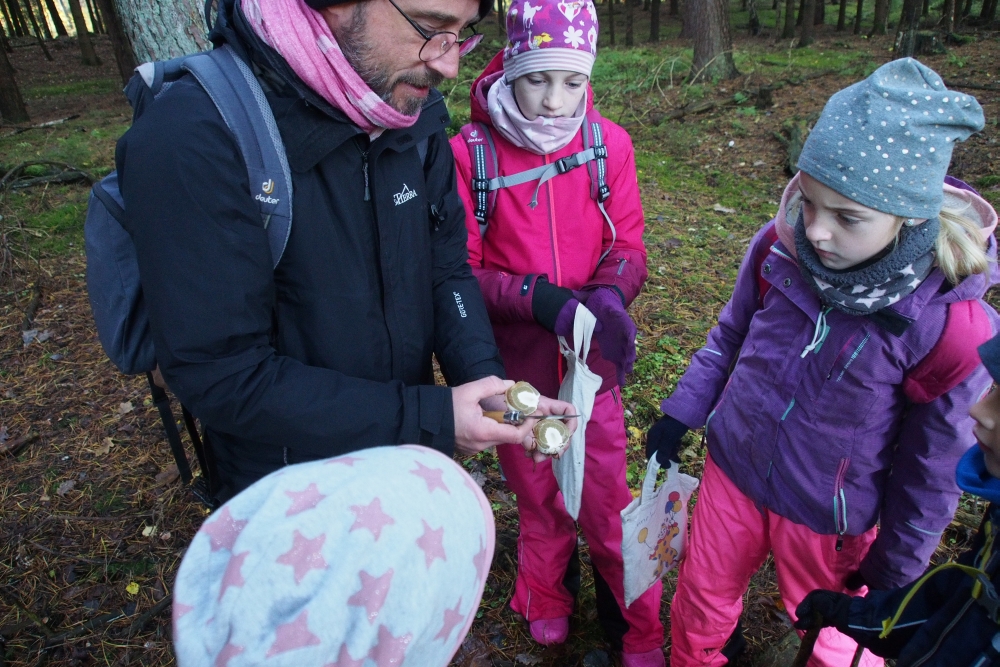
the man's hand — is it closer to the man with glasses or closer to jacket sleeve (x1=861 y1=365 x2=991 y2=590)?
the man with glasses

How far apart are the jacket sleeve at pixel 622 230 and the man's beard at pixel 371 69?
3.54 ft

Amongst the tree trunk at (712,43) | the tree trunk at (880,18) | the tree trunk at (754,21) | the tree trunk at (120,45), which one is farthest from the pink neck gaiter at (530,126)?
the tree trunk at (754,21)

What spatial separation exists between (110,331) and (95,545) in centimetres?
221

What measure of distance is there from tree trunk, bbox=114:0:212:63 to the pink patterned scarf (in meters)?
2.22

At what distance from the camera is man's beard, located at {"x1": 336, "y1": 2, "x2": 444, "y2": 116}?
1.52 metres

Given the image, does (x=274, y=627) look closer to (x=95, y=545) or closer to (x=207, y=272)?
(x=207, y=272)

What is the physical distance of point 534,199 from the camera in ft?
8.05

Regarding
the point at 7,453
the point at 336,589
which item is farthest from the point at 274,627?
the point at 7,453

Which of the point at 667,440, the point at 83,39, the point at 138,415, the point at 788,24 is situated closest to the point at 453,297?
the point at 667,440

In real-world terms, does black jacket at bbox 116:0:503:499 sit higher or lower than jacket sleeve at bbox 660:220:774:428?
higher

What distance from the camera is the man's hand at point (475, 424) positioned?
168cm

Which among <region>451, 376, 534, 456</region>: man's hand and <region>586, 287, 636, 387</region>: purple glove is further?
<region>586, 287, 636, 387</region>: purple glove

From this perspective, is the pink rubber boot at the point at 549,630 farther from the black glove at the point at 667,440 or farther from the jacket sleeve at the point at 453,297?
the jacket sleeve at the point at 453,297

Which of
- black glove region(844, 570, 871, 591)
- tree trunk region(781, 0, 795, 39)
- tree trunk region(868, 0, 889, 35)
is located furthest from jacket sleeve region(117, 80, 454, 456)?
tree trunk region(781, 0, 795, 39)
